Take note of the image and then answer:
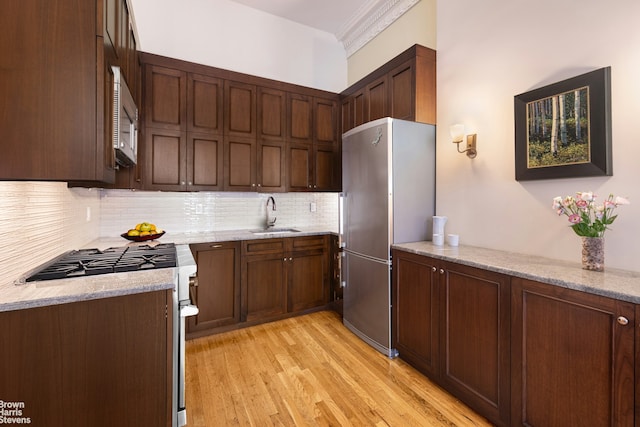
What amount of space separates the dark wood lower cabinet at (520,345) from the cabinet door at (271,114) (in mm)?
2055

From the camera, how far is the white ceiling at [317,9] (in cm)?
350

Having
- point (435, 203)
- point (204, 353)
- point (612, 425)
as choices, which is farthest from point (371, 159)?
point (204, 353)

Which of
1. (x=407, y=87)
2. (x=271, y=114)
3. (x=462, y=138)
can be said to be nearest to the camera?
(x=462, y=138)

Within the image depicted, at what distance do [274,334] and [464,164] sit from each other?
2366mm

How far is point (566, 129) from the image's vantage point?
1.79 meters

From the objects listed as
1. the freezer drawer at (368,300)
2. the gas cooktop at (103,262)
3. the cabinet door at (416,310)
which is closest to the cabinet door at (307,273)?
the freezer drawer at (368,300)

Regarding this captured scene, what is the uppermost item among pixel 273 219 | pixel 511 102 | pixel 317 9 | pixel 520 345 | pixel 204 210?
pixel 317 9

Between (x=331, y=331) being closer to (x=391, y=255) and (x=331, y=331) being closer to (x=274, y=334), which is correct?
(x=274, y=334)

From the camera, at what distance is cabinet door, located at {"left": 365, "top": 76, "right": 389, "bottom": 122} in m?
2.94

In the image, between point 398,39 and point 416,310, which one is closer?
point 416,310

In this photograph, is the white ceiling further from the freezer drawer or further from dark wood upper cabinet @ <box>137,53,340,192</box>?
the freezer drawer

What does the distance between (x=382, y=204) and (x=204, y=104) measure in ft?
6.88

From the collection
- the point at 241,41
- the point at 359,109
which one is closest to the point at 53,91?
the point at 359,109

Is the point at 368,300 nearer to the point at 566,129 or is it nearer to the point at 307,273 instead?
the point at 307,273
